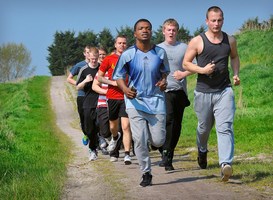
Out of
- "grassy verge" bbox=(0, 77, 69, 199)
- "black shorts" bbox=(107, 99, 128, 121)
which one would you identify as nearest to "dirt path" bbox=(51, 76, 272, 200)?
"grassy verge" bbox=(0, 77, 69, 199)

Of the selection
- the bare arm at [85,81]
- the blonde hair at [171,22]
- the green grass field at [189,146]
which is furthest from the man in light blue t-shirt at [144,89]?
the bare arm at [85,81]

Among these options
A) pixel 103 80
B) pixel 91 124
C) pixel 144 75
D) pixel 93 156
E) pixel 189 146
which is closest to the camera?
pixel 144 75

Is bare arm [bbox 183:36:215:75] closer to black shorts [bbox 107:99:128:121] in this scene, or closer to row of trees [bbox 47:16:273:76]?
black shorts [bbox 107:99:128:121]

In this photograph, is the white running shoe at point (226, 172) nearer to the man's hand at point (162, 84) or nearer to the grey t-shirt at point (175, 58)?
the man's hand at point (162, 84)

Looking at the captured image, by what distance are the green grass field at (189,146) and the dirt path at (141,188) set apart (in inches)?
9.3

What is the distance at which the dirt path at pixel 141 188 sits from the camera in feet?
20.7

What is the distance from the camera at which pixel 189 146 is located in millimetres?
12438

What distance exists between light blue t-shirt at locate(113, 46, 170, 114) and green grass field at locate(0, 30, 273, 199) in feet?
4.80

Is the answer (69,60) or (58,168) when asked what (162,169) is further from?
(69,60)

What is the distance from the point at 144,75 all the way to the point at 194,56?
0.76 m

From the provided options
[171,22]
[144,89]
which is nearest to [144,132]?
[144,89]

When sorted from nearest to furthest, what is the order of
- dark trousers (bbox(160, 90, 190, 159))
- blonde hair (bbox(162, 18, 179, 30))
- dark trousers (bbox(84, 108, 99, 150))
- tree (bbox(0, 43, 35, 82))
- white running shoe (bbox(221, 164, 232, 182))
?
white running shoe (bbox(221, 164, 232, 182)), dark trousers (bbox(160, 90, 190, 159)), blonde hair (bbox(162, 18, 179, 30)), dark trousers (bbox(84, 108, 99, 150)), tree (bbox(0, 43, 35, 82))

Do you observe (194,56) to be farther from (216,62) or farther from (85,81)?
(85,81)

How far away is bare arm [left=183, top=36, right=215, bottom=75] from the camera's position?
280 inches
